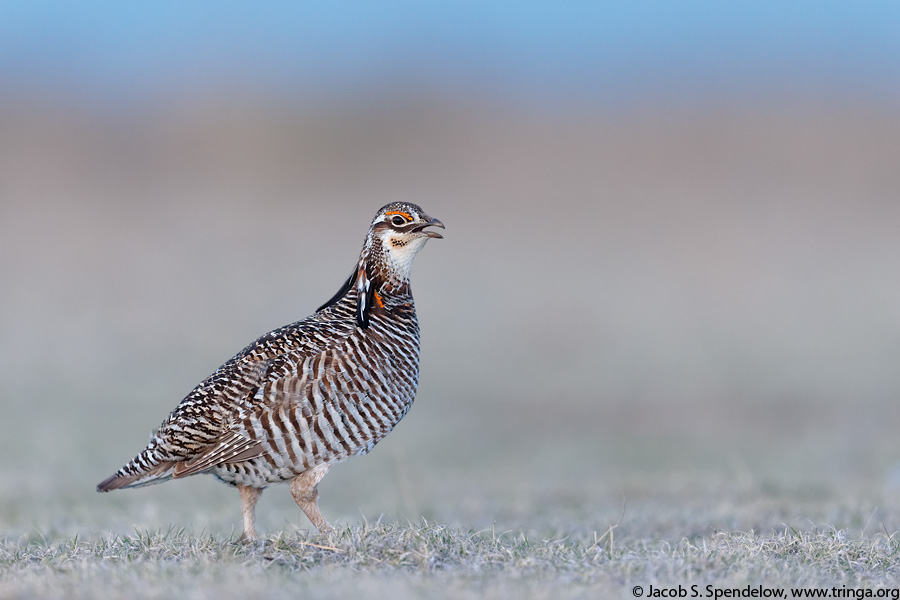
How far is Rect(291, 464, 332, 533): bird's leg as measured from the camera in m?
5.48

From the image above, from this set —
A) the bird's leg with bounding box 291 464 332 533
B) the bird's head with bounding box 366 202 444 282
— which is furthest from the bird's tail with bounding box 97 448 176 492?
the bird's head with bounding box 366 202 444 282

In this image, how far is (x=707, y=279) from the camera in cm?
2295

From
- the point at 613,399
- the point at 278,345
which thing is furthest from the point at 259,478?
the point at 613,399

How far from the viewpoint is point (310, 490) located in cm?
554

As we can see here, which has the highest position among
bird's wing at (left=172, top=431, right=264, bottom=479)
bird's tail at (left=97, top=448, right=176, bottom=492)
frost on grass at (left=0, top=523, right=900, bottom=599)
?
bird's wing at (left=172, top=431, right=264, bottom=479)

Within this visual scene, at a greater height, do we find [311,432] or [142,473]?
[311,432]

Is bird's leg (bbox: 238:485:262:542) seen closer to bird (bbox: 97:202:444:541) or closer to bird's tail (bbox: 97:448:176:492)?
bird (bbox: 97:202:444:541)

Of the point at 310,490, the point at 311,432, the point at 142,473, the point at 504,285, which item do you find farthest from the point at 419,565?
the point at 504,285

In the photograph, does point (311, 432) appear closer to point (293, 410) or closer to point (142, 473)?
point (293, 410)

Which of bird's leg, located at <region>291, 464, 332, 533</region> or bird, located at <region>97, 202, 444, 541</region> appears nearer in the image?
bird, located at <region>97, 202, 444, 541</region>

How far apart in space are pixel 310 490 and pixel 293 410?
19.4 inches

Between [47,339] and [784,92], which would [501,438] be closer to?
[47,339]

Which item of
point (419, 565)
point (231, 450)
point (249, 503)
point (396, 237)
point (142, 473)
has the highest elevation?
point (396, 237)

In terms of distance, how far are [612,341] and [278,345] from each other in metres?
13.4
